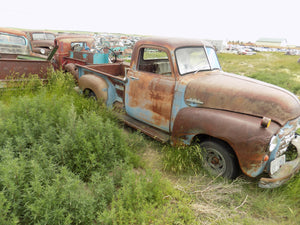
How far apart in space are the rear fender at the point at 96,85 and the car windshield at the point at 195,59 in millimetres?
1856

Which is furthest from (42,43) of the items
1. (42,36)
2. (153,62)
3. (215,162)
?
(215,162)

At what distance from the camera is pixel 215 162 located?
298 cm

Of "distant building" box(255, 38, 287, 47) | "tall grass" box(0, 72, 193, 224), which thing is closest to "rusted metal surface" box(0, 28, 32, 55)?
"tall grass" box(0, 72, 193, 224)

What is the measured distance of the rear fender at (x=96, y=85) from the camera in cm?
441

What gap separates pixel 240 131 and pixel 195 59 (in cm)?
160

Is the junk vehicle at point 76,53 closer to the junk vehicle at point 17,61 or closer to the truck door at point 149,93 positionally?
the junk vehicle at point 17,61

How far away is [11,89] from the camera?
477 cm

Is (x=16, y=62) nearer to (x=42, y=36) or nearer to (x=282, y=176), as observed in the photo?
(x=282, y=176)

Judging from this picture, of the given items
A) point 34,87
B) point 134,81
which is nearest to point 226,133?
point 134,81

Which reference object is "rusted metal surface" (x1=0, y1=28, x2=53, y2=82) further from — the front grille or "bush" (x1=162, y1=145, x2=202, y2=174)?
the front grille

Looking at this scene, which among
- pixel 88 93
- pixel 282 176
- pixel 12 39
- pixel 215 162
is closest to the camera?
pixel 282 176

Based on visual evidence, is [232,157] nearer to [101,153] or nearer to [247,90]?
[247,90]

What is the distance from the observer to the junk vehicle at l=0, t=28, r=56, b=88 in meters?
5.04

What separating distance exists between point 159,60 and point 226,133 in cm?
254
